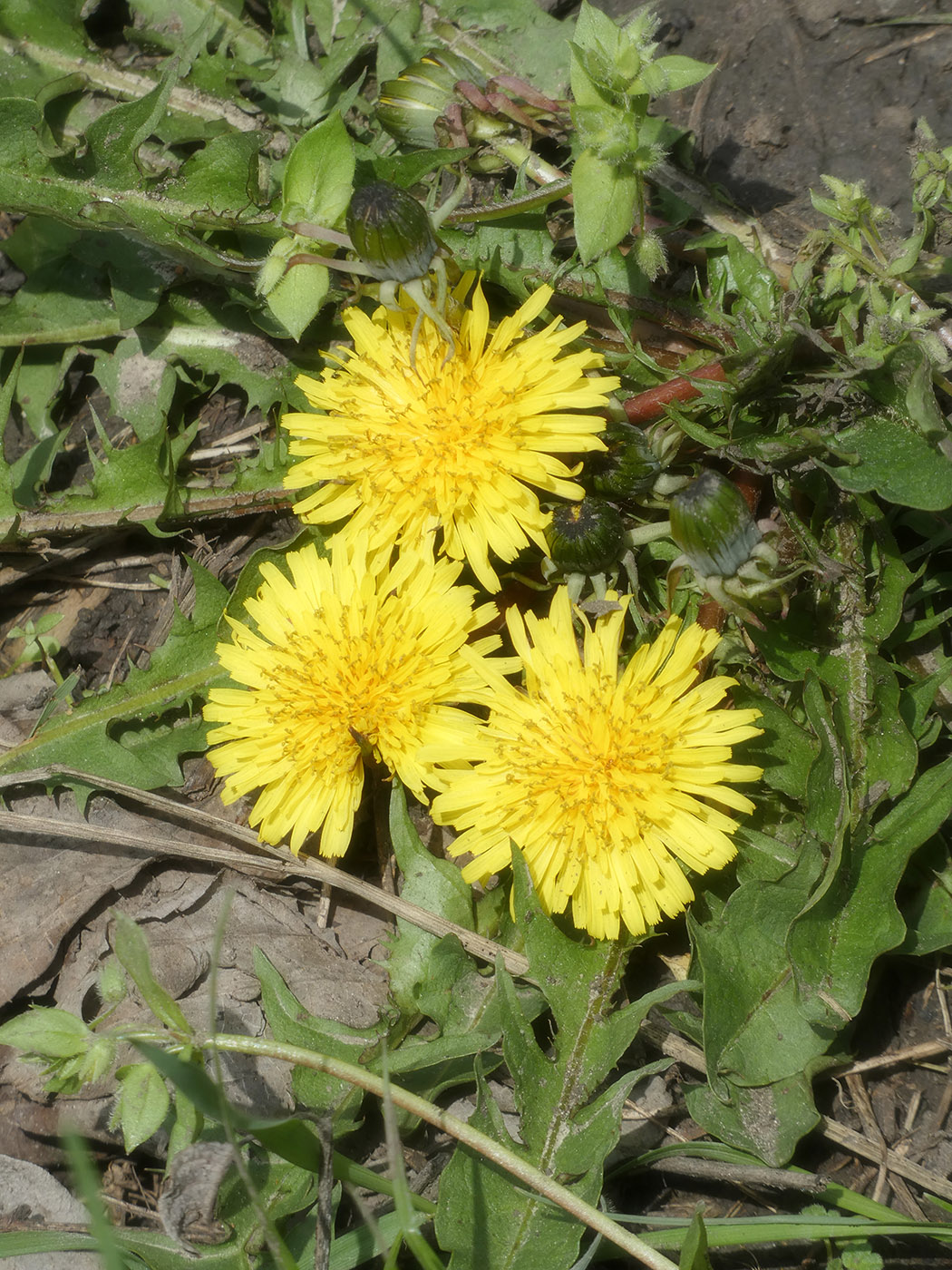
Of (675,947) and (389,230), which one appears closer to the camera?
(389,230)

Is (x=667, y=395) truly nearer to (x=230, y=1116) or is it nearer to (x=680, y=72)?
(x=680, y=72)

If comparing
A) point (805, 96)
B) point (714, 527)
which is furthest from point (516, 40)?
point (714, 527)

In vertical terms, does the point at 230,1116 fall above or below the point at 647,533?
below

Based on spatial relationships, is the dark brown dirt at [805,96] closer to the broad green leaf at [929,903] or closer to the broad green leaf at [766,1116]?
the broad green leaf at [929,903]

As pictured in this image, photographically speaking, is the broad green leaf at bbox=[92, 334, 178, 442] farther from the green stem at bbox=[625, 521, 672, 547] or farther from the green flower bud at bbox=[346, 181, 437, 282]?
the green stem at bbox=[625, 521, 672, 547]

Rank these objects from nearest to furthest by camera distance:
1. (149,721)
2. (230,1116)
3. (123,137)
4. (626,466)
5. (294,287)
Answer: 1. (230,1116)
2. (626,466)
3. (294,287)
4. (123,137)
5. (149,721)

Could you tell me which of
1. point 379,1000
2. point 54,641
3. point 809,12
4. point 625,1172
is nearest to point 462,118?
point 809,12
